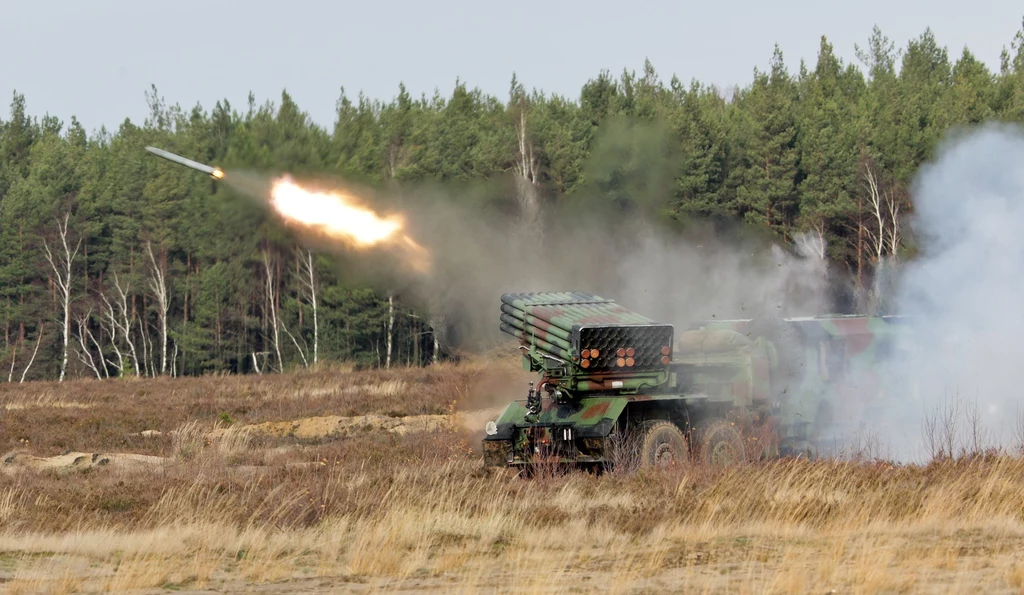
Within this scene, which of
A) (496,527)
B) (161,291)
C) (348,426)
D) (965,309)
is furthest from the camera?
(161,291)

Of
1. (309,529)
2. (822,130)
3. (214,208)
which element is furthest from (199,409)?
(822,130)

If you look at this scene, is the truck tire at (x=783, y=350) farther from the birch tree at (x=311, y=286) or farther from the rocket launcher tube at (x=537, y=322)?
the birch tree at (x=311, y=286)

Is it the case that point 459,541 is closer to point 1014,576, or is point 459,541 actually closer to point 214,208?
point 1014,576

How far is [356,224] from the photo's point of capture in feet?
86.6

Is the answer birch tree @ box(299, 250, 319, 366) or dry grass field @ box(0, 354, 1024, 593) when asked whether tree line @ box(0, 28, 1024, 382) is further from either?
dry grass field @ box(0, 354, 1024, 593)

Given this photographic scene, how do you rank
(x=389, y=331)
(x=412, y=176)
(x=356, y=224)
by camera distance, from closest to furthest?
(x=356, y=224), (x=412, y=176), (x=389, y=331)

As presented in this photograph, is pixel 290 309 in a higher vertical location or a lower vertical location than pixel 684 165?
lower

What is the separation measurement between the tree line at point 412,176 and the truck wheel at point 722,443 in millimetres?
18859

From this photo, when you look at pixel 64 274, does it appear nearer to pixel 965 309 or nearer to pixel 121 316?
pixel 121 316

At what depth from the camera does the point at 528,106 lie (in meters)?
72.2

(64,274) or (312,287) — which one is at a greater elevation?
(64,274)

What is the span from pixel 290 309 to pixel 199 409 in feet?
84.7

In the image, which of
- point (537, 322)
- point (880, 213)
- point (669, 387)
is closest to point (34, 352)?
point (880, 213)

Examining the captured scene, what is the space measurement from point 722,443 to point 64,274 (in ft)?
198
